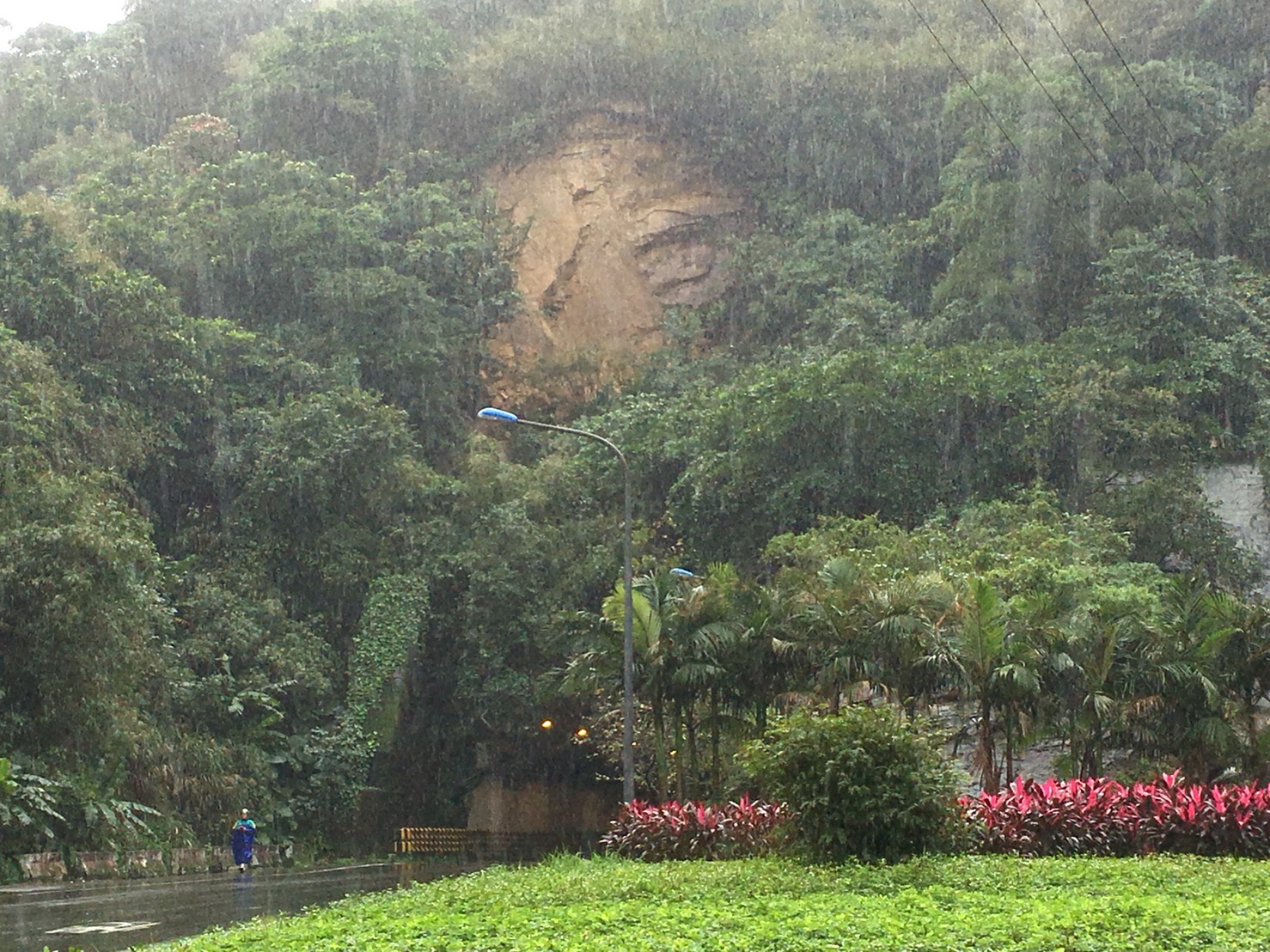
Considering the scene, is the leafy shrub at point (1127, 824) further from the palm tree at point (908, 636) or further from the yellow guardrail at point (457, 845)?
the yellow guardrail at point (457, 845)

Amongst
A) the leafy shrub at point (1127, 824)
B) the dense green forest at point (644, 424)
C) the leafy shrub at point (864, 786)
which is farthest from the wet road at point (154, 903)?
the leafy shrub at point (1127, 824)

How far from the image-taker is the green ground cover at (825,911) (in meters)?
8.68

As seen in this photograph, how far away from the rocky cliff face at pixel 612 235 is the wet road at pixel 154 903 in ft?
91.1

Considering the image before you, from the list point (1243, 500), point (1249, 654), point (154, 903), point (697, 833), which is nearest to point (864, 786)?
point (697, 833)

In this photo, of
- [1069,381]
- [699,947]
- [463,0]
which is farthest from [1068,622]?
[463,0]

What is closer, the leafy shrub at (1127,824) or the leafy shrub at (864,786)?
the leafy shrub at (864,786)

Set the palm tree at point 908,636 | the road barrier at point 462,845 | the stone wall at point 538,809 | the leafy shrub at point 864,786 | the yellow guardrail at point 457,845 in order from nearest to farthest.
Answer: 1. the leafy shrub at point 864,786
2. the palm tree at point 908,636
3. the road barrier at point 462,845
4. the yellow guardrail at point 457,845
5. the stone wall at point 538,809

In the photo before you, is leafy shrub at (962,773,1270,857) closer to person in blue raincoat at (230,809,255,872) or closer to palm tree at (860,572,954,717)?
palm tree at (860,572,954,717)

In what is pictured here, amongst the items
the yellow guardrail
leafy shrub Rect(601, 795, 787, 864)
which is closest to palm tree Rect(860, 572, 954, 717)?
leafy shrub Rect(601, 795, 787, 864)

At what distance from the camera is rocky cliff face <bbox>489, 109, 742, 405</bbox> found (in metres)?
51.6

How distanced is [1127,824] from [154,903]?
34.8ft

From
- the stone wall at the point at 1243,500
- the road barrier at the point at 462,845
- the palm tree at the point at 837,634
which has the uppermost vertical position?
the stone wall at the point at 1243,500

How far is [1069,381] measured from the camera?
3581cm

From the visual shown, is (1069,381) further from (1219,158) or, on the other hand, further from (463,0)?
(463,0)
